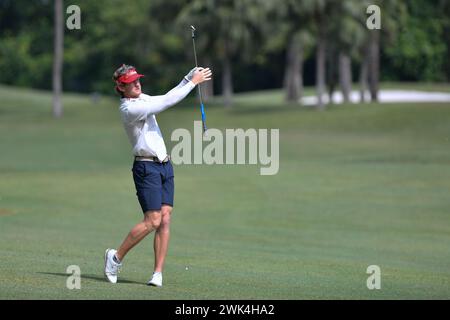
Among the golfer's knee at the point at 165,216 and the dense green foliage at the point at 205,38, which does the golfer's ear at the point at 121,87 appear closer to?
the golfer's knee at the point at 165,216

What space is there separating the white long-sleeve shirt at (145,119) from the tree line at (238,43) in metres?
46.8

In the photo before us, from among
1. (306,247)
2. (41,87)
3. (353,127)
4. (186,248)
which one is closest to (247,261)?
(186,248)

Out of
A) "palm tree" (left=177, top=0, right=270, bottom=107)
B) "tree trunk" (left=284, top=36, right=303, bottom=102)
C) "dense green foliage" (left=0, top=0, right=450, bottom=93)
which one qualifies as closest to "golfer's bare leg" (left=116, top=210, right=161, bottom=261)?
"dense green foliage" (left=0, top=0, right=450, bottom=93)

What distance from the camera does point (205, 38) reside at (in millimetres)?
69750

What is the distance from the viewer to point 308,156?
3856 cm

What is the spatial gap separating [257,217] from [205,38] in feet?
157

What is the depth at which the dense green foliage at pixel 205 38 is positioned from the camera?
6306 centimetres

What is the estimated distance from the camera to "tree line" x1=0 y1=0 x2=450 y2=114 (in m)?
62.1

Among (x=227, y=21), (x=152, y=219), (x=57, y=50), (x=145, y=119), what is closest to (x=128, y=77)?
(x=145, y=119)

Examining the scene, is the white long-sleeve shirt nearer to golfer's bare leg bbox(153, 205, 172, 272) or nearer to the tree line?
golfer's bare leg bbox(153, 205, 172, 272)

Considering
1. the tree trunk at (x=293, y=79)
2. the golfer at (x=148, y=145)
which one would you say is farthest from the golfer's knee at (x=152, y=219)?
the tree trunk at (x=293, y=79)

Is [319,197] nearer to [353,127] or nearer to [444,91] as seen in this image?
[353,127]

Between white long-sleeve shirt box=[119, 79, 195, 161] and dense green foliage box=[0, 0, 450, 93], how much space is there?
46.8 metres

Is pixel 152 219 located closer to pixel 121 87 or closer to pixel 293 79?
pixel 121 87
